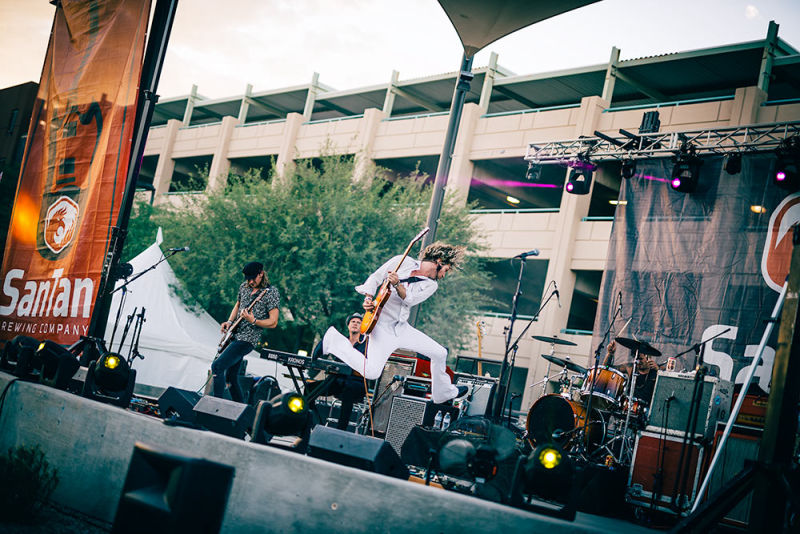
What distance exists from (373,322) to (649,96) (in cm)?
2392

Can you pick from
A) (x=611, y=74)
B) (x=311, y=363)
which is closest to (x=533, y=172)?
(x=311, y=363)

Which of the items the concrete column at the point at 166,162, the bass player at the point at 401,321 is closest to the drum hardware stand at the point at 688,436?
the bass player at the point at 401,321

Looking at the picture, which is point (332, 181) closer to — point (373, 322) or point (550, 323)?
point (550, 323)

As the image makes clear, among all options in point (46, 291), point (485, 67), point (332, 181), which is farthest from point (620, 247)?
point (485, 67)

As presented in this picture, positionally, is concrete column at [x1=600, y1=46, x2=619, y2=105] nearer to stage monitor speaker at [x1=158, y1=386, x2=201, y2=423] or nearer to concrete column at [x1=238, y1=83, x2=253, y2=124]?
concrete column at [x1=238, y1=83, x2=253, y2=124]

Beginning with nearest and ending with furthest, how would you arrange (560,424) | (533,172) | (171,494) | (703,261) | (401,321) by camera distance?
(171,494), (401,321), (560,424), (703,261), (533,172)

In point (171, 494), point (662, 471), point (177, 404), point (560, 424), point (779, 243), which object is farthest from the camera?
point (779, 243)

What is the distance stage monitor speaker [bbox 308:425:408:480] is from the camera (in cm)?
465

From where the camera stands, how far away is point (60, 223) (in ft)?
26.3

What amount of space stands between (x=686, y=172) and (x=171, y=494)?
11161 millimetres

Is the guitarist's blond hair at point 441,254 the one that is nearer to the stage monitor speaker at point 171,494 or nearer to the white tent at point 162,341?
the stage monitor speaker at point 171,494

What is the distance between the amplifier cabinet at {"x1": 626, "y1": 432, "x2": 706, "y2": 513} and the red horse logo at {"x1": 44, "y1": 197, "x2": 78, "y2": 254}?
6806mm

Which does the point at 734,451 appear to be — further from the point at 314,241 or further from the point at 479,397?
the point at 314,241

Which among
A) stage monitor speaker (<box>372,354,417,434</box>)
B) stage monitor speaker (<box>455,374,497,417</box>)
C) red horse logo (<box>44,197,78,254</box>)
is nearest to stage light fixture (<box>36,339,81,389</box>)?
red horse logo (<box>44,197,78,254</box>)
